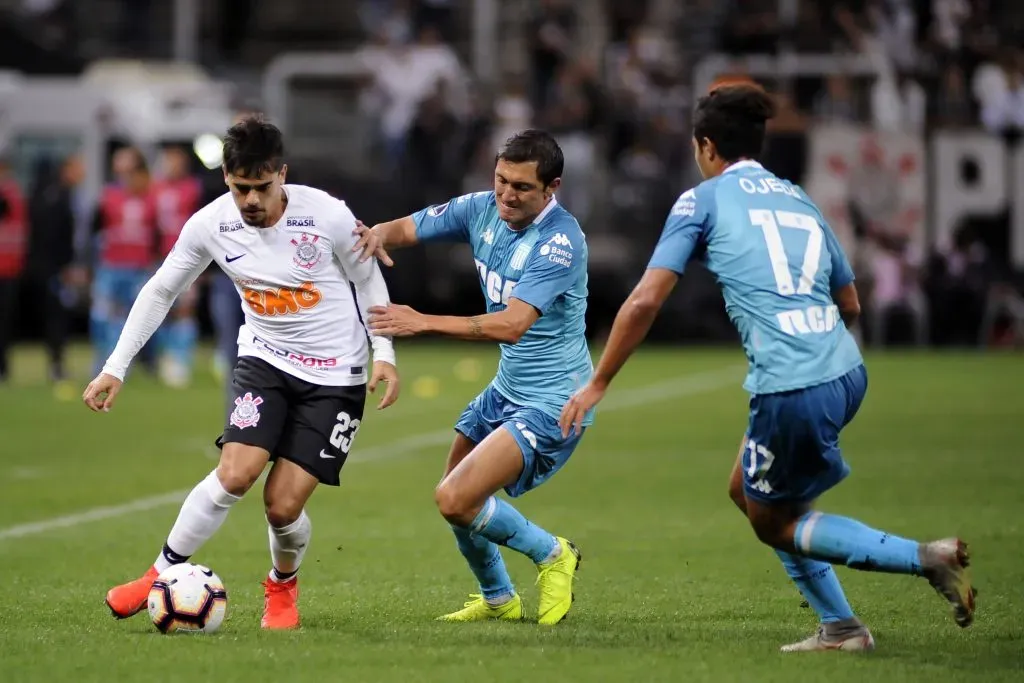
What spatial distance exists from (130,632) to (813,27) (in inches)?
835

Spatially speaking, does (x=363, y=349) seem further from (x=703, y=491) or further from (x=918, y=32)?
(x=918, y=32)

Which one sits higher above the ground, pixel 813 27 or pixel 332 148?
pixel 813 27

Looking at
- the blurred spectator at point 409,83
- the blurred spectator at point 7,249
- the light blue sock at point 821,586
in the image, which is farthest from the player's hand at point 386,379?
the blurred spectator at point 409,83

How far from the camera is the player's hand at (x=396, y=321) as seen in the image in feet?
22.2

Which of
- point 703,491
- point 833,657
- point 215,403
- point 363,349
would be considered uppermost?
point 363,349

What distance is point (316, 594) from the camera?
8.18 meters

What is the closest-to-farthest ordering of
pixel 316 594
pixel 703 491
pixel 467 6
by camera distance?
pixel 316 594 < pixel 703 491 < pixel 467 6

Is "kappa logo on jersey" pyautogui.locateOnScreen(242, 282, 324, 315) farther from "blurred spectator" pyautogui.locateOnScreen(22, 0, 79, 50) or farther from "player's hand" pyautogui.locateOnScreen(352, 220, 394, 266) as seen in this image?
"blurred spectator" pyautogui.locateOnScreen(22, 0, 79, 50)

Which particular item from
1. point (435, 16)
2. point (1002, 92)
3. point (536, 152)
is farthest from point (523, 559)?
point (435, 16)

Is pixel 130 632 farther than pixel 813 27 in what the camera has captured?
No

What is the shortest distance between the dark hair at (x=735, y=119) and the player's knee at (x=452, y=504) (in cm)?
174

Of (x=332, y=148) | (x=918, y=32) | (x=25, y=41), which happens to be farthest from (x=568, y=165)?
(x=25, y=41)

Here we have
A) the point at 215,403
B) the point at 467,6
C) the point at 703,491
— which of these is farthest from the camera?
the point at 467,6

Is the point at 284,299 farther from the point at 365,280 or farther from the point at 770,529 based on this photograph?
the point at 770,529
